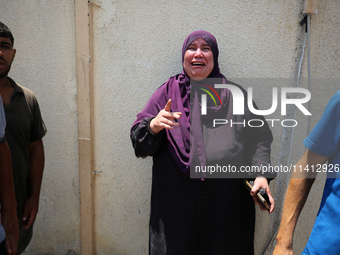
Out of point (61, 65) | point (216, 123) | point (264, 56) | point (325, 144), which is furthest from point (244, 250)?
point (61, 65)

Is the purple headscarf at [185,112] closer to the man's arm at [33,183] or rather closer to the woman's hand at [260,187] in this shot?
the woman's hand at [260,187]

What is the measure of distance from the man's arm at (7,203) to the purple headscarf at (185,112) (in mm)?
810

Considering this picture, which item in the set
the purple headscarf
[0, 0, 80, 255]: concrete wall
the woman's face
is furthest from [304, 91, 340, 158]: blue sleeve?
[0, 0, 80, 255]: concrete wall

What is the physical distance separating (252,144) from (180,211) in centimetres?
64

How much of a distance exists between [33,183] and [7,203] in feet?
2.12

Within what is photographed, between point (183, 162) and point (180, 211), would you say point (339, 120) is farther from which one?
point (180, 211)

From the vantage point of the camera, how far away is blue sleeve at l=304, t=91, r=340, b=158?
53.3 inches

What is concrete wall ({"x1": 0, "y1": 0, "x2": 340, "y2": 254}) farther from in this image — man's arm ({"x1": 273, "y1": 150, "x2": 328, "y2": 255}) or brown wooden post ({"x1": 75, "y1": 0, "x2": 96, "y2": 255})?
man's arm ({"x1": 273, "y1": 150, "x2": 328, "y2": 255})

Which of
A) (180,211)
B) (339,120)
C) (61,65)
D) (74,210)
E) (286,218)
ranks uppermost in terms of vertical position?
(61,65)

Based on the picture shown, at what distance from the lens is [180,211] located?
199 centimetres

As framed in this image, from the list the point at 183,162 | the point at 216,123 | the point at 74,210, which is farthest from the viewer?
the point at 74,210

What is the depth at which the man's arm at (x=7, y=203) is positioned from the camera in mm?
1557

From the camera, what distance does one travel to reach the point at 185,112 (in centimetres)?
204

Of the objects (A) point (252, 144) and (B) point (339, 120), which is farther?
(A) point (252, 144)
